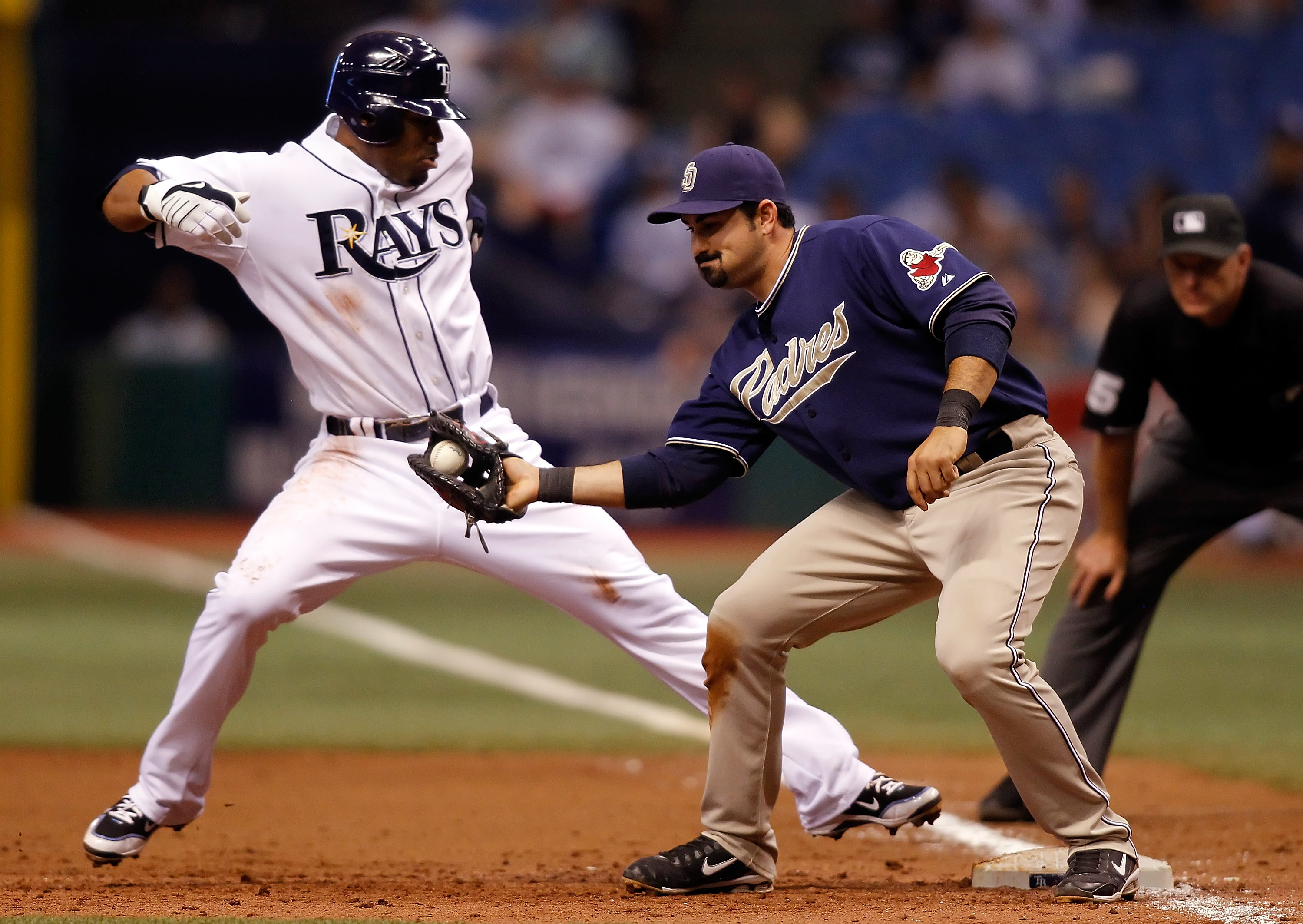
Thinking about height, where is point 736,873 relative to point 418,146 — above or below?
below

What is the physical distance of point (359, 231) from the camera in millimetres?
4781

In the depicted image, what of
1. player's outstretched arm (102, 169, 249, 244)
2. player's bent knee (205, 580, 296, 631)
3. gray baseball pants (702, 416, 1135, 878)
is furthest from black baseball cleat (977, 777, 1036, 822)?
player's outstretched arm (102, 169, 249, 244)

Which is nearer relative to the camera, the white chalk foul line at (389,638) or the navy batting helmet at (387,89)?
the navy batting helmet at (387,89)

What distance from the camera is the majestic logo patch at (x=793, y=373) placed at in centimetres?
432

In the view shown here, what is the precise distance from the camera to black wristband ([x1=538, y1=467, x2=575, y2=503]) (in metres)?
4.27

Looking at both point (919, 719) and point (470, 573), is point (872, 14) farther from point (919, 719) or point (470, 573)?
point (919, 719)

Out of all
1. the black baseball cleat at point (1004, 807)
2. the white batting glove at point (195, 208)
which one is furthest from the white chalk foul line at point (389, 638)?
the white batting glove at point (195, 208)

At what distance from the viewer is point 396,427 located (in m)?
4.82

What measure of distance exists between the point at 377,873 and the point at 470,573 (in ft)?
27.4

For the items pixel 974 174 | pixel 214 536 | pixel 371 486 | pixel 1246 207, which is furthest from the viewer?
pixel 974 174

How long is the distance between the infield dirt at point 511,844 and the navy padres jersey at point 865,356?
1151 millimetres

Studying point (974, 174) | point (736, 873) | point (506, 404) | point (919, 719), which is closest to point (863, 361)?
point (736, 873)

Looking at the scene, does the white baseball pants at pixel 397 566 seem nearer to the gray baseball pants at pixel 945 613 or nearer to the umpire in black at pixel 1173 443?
the gray baseball pants at pixel 945 613

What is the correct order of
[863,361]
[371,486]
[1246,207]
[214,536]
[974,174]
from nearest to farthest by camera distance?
[863,361] → [371,486] → [1246,207] → [214,536] → [974,174]
